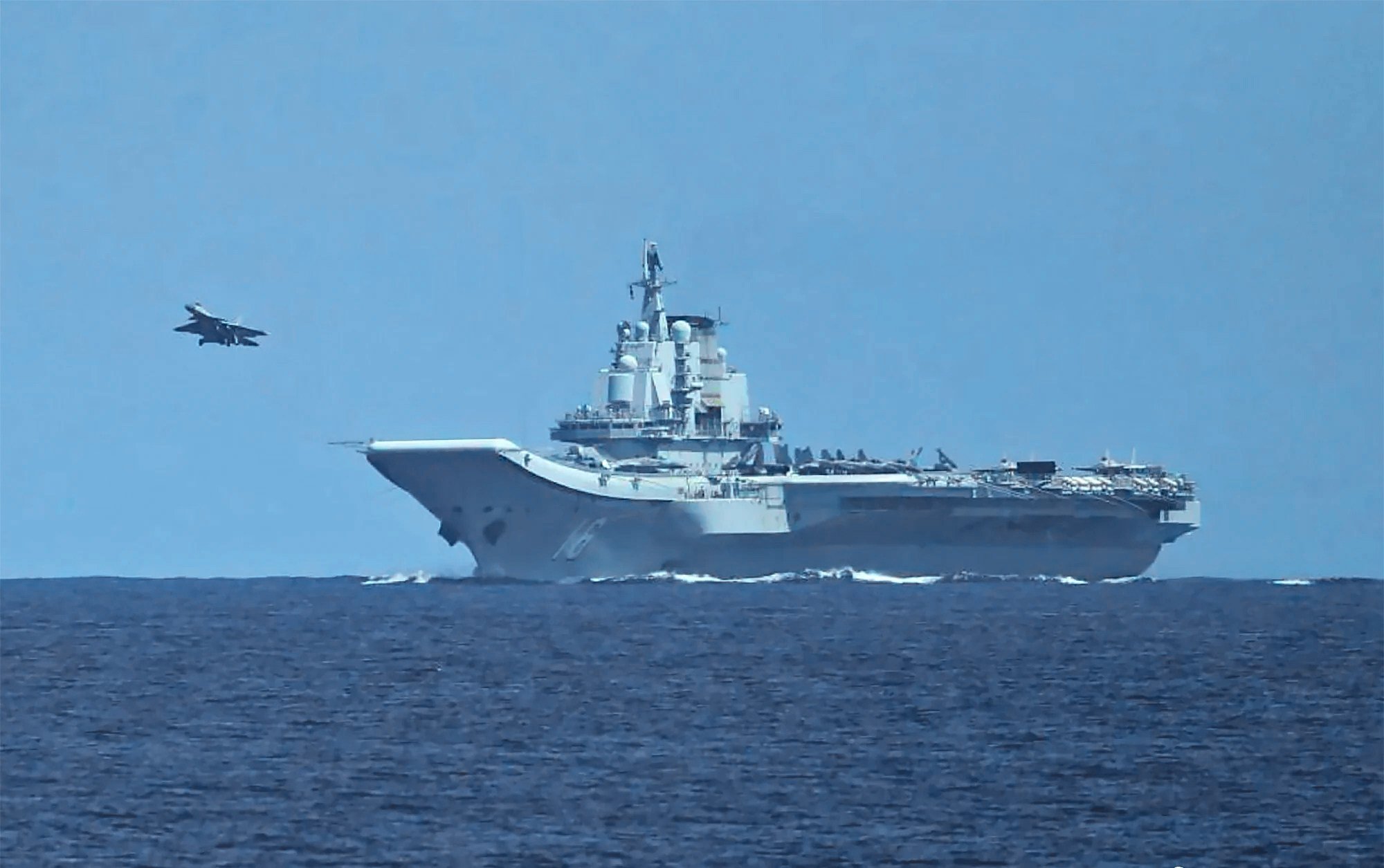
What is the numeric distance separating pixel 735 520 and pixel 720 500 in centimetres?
68

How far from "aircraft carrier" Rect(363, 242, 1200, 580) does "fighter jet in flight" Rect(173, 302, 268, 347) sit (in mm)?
17972

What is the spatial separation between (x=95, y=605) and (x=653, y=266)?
71.4 feet

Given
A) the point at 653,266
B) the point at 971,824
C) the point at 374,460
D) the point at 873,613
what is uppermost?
the point at 653,266

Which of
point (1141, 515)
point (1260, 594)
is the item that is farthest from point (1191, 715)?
point (1260, 594)

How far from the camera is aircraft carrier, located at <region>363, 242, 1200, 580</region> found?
62.6m

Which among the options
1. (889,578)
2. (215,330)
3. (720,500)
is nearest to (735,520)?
(720,500)

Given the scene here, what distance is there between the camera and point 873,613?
55.6 meters

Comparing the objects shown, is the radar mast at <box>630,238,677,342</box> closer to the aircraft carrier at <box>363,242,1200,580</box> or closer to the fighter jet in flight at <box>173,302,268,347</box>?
the aircraft carrier at <box>363,242,1200,580</box>

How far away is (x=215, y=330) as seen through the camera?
4181 cm

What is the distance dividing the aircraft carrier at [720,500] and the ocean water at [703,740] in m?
5.23

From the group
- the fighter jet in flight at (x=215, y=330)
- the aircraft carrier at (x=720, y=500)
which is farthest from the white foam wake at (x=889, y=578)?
the fighter jet in flight at (x=215, y=330)

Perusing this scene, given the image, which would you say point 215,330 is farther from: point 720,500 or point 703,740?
point 720,500

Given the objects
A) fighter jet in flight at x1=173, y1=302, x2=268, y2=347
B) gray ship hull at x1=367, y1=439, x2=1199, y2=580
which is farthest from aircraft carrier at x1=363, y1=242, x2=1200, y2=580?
fighter jet in flight at x1=173, y1=302, x2=268, y2=347

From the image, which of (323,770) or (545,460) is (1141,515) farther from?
(323,770)
